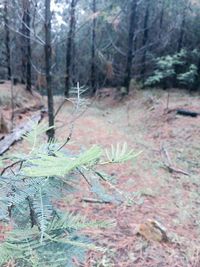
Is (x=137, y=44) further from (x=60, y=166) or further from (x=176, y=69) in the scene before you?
(x=60, y=166)

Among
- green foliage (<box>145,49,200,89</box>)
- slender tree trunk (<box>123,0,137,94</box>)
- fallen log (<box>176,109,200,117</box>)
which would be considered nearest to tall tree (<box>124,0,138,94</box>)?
slender tree trunk (<box>123,0,137,94</box>)

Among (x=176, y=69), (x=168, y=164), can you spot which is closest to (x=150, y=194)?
(x=168, y=164)

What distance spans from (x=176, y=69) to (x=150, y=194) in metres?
12.2

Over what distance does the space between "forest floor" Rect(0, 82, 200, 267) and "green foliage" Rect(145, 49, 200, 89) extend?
3811 millimetres

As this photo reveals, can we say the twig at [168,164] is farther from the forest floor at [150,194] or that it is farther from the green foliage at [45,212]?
the green foliage at [45,212]

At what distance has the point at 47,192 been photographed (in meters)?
0.86

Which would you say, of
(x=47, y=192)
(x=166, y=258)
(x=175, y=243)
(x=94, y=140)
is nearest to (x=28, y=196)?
(x=47, y=192)

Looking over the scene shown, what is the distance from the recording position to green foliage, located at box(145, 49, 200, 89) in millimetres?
12992

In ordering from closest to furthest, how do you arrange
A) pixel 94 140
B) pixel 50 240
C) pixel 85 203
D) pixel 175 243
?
pixel 50 240
pixel 175 243
pixel 85 203
pixel 94 140

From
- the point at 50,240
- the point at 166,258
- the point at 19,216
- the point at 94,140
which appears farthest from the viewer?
the point at 94,140

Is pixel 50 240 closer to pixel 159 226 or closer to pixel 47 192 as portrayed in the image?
pixel 47 192

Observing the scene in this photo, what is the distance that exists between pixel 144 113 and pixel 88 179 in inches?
403

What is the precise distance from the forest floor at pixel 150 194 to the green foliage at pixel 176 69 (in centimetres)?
381

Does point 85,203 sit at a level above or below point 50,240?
below
